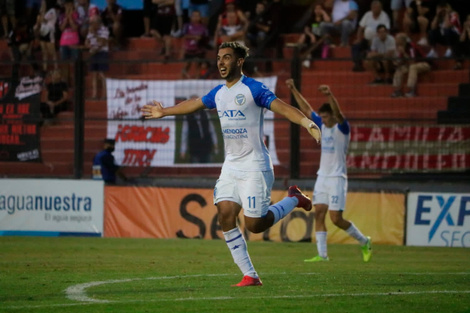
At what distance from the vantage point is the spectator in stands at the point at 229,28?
2327 cm

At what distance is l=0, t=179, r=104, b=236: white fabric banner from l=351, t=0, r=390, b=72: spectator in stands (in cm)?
693

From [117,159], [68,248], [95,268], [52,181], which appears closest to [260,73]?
[117,159]

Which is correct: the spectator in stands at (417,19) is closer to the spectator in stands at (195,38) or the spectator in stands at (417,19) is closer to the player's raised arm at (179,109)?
the spectator in stands at (195,38)

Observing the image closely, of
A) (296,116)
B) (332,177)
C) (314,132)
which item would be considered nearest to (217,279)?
(296,116)

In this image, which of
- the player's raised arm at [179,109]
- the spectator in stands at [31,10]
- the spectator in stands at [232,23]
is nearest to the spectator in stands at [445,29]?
the spectator in stands at [232,23]

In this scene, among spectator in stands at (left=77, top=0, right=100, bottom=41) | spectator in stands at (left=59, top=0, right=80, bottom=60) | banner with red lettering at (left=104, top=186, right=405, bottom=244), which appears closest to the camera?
banner with red lettering at (left=104, top=186, right=405, bottom=244)

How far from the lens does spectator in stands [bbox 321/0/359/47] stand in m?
23.0

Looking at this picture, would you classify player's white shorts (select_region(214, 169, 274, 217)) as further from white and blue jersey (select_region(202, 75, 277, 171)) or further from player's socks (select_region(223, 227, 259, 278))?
player's socks (select_region(223, 227, 259, 278))

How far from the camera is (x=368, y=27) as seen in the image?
883 inches

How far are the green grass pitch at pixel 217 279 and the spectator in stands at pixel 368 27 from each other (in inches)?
262

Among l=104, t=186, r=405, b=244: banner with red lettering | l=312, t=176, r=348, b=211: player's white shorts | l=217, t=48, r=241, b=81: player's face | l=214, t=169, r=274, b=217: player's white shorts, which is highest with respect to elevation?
l=217, t=48, r=241, b=81: player's face

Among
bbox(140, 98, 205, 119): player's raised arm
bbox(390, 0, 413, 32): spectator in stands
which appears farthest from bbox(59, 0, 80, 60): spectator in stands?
bbox(140, 98, 205, 119): player's raised arm

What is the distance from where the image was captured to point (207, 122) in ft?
63.7

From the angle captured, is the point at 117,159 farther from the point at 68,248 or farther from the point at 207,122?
the point at 68,248
